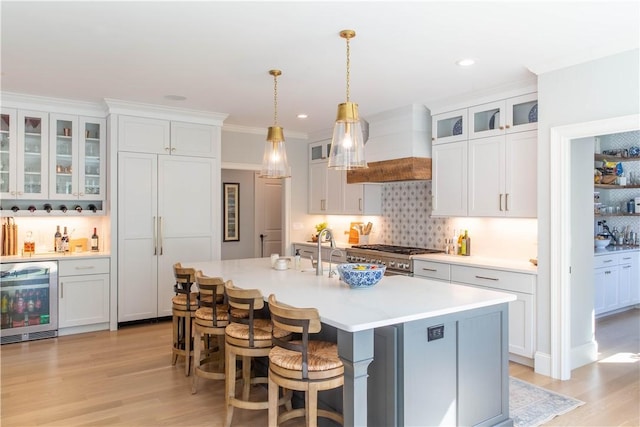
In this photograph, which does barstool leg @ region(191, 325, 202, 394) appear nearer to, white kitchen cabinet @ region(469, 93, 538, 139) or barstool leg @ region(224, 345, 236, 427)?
barstool leg @ region(224, 345, 236, 427)

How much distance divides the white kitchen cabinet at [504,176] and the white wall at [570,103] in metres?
0.32

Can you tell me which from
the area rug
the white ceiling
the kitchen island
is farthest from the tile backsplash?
the kitchen island

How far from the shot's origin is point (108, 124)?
17.1 feet

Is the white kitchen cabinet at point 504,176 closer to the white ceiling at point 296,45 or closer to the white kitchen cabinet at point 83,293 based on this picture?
the white ceiling at point 296,45

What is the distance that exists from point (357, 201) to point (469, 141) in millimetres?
1955

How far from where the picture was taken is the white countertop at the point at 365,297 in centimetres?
222

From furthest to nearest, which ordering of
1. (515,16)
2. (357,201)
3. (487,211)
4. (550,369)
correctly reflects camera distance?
1. (357,201)
2. (487,211)
3. (550,369)
4. (515,16)

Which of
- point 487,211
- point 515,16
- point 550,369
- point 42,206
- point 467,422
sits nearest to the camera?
point 467,422

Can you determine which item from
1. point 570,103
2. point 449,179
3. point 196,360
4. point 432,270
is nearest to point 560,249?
point 570,103

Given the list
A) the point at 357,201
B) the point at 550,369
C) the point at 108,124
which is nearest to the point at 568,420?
the point at 550,369

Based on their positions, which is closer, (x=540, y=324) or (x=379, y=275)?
(x=379, y=275)

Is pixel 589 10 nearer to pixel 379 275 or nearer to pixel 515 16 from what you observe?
pixel 515 16

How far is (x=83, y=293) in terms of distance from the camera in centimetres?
502

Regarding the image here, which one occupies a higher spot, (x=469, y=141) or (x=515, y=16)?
(x=515, y=16)
